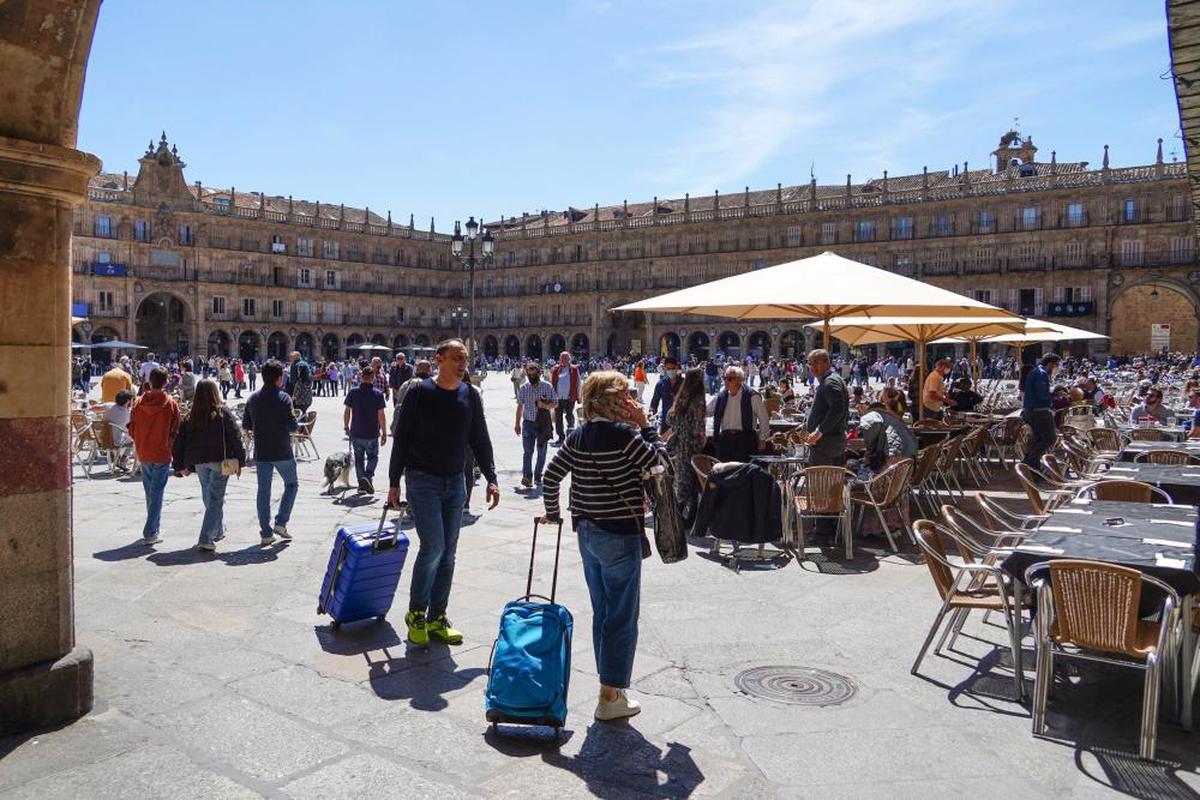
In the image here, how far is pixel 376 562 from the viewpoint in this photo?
4.69 meters

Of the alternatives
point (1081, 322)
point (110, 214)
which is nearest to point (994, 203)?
point (1081, 322)

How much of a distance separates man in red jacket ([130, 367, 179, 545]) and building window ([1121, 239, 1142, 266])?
45.3 m

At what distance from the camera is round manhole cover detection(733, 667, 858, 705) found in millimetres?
3900

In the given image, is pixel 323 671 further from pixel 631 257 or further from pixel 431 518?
pixel 631 257

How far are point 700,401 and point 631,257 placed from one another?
164ft

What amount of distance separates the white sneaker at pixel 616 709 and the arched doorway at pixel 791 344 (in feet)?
155

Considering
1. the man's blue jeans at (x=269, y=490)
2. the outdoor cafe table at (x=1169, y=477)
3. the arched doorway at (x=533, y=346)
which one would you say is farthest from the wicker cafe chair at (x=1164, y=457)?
the arched doorway at (x=533, y=346)

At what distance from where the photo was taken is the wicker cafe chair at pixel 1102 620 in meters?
3.35

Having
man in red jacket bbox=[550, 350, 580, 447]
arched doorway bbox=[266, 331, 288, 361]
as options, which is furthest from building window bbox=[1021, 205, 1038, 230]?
arched doorway bbox=[266, 331, 288, 361]

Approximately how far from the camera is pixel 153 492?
22.2 ft

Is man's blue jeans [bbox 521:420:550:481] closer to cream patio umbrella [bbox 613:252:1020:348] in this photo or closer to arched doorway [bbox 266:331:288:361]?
cream patio umbrella [bbox 613:252:1020:348]

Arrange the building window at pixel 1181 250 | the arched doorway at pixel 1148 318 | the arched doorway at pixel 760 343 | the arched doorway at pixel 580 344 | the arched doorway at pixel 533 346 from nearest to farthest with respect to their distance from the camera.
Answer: the building window at pixel 1181 250 → the arched doorway at pixel 1148 318 → the arched doorway at pixel 760 343 → the arched doorway at pixel 580 344 → the arched doorway at pixel 533 346

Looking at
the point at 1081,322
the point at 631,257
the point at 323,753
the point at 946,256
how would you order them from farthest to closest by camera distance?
the point at 631,257 → the point at 946,256 → the point at 1081,322 → the point at 323,753

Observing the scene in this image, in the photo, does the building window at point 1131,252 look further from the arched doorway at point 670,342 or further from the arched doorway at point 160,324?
the arched doorway at point 160,324
